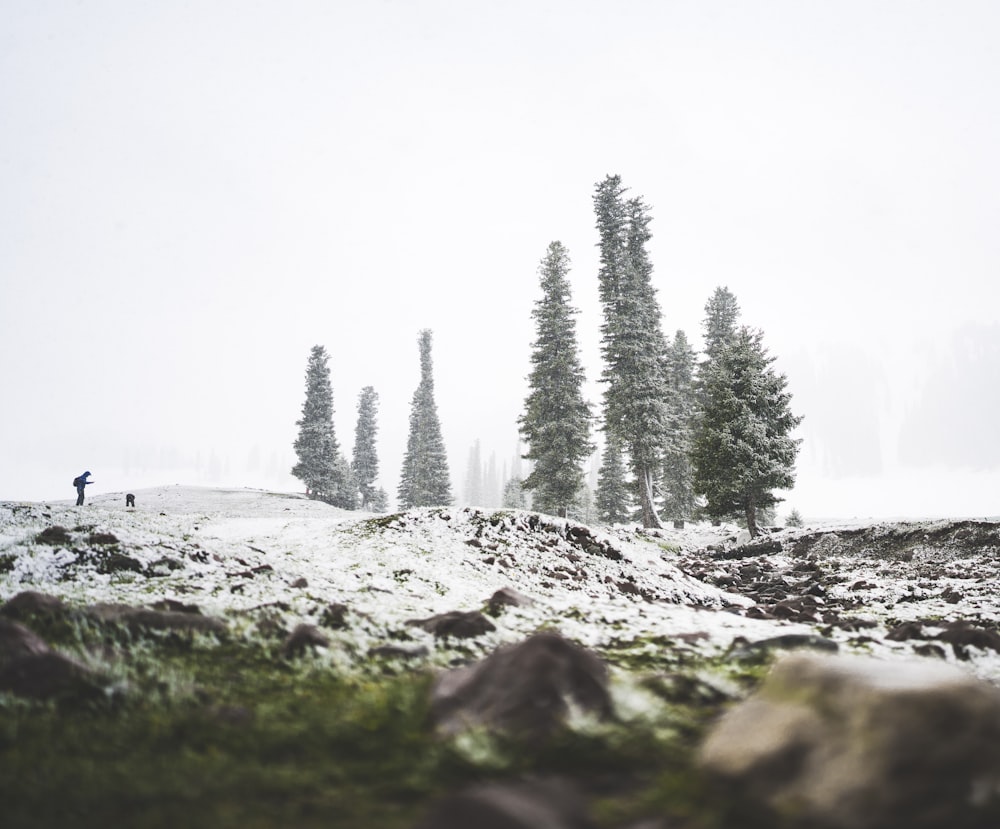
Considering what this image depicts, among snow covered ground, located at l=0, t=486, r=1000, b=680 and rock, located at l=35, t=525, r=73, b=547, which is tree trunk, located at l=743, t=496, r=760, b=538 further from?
rock, located at l=35, t=525, r=73, b=547

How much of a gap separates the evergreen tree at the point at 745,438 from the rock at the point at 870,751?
2091 centimetres

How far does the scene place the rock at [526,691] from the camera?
6.63ft

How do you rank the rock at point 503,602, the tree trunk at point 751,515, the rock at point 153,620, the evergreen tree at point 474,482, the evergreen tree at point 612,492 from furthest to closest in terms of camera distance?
1. the evergreen tree at point 474,482
2. the evergreen tree at point 612,492
3. the tree trunk at point 751,515
4. the rock at point 503,602
5. the rock at point 153,620

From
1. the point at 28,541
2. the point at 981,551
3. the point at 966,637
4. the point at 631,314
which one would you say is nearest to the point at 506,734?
the point at 966,637

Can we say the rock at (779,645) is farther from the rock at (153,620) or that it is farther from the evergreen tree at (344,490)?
the evergreen tree at (344,490)

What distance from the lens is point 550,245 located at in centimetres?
3203

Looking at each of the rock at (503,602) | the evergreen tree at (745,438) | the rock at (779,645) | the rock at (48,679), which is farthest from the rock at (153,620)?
the evergreen tree at (745,438)

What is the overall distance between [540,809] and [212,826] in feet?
2.81

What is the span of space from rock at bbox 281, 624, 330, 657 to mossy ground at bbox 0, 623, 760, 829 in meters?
0.60

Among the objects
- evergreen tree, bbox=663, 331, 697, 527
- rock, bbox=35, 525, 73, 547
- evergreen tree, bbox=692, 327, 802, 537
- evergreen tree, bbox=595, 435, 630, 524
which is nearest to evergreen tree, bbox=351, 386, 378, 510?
evergreen tree, bbox=595, 435, 630, 524

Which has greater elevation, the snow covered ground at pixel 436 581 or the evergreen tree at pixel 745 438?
the evergreen tree at pixel 745 438

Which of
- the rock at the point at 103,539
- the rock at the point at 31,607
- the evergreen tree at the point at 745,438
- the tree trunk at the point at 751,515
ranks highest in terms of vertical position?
the evergreen tree at the point at 745,438

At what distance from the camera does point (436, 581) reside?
23.0ft

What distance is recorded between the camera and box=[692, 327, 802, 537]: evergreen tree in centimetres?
2094
